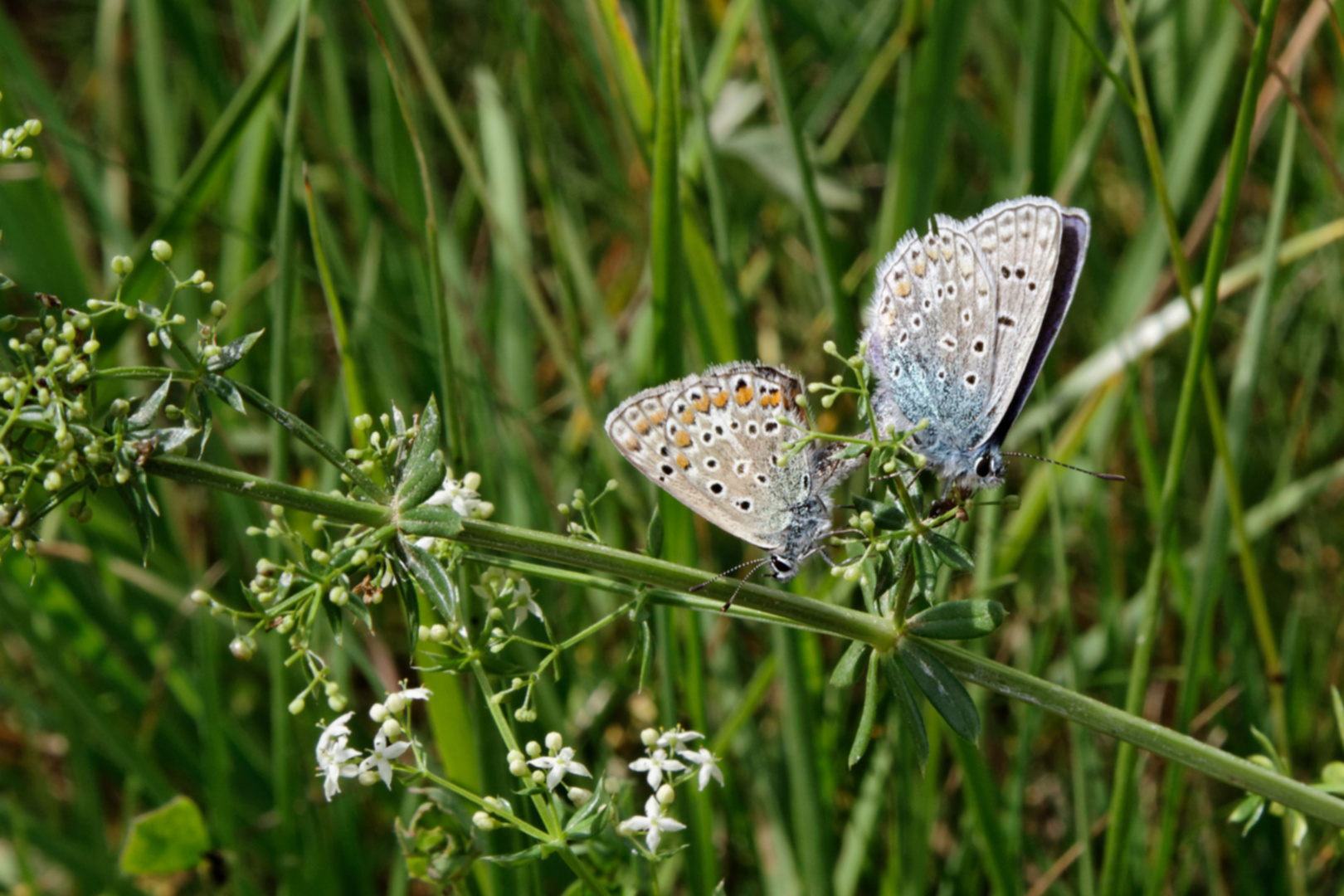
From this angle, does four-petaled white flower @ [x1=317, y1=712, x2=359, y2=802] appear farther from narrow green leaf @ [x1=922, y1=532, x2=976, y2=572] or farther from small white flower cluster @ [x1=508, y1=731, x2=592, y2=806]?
narrow green leaf @ [x1=922, y1=532, x2=976, y2=572]

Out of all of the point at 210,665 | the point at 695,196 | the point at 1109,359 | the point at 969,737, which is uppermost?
the point at 695,196

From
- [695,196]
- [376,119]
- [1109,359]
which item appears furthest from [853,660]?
[376,119]

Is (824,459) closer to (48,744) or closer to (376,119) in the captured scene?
(376,119)

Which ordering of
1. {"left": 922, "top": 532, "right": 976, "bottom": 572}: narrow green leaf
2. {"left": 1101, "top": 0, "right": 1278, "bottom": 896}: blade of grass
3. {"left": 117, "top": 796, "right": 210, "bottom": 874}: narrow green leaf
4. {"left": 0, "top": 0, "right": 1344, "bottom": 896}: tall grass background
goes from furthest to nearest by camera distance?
{"left": 117, "top": 796, "right": 210, "bottom": 874}: narrow green leaf → {"left": 0, "top": 0, "right": 1344, "bottom": 896}: tall grass background → {"left": 1101, "top": 0, "right": 1278, "bottom": 896}: blade of grass → {"left": 922, "top": 532, "right": 976, "bottom": 572}: narrow green leaf

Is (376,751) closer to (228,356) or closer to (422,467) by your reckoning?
(422,467)

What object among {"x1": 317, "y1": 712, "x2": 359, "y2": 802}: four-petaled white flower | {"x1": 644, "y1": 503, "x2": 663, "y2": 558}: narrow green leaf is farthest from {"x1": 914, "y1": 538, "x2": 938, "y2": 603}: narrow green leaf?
{"x1": 317, "y1": 712, "x2": 359, "y2": 802}: four-petaled white flower

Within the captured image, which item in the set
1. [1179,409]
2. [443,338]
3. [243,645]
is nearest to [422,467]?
[243,645]

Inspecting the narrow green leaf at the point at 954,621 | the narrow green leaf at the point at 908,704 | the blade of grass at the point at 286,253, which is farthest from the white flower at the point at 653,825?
the blade of grass at the point at 286,253
